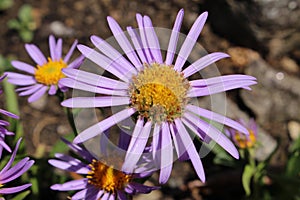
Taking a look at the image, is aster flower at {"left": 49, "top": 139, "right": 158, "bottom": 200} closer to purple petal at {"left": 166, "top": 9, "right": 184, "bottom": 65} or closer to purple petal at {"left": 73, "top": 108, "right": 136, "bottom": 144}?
purple petal at {"left": 73, "top": 108, "right": 136, "bottom": 144}

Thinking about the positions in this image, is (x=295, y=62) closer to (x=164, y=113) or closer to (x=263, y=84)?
(x=263, y=84)

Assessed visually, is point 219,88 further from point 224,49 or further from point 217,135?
point 224,49

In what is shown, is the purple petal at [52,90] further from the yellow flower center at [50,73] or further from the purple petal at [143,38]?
the purple petal at [143,38]

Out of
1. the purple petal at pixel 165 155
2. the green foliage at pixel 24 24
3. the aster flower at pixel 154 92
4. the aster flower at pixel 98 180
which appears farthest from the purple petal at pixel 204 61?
the green foliage at pixel 24 24

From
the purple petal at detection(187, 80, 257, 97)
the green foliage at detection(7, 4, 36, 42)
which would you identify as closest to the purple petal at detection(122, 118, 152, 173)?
the purple petal at detection(187, 80, 257, 97)

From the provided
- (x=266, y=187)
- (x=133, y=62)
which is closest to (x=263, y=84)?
(x=266, y=187)

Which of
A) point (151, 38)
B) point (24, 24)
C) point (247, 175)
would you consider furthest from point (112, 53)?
point (24, 24)
